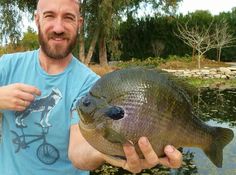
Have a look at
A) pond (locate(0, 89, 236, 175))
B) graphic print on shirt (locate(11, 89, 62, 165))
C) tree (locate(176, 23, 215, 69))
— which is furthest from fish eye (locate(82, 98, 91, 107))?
tree (locate(176, 23, 215, 69))

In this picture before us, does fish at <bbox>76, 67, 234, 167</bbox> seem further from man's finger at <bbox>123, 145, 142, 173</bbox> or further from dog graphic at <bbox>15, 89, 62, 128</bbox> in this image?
dog graphic at <bbox>15, 89, 62, 128</bbox>

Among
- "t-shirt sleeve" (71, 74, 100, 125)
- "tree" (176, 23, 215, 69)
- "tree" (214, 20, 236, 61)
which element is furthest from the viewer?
"tree" (214, 20, 236, 61)

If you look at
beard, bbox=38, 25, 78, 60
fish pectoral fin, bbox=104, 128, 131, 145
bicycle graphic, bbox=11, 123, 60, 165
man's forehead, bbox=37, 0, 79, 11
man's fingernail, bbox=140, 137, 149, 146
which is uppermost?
man's forehead, bbox=37, 0, 79, 11

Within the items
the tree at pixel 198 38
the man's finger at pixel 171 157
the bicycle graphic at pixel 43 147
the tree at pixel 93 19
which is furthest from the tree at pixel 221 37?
the man's finger at pixel 171 157

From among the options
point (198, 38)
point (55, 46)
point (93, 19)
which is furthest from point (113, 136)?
point (198, 38)

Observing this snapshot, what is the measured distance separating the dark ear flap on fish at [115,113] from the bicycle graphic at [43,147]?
948 millimetres

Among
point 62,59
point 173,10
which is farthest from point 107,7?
point 62,59

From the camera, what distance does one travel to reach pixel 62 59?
262cm

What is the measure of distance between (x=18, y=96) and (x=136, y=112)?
77 centimetres

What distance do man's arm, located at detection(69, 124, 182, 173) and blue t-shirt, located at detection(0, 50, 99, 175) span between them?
128 mm

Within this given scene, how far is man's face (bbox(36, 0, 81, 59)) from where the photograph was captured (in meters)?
2.55

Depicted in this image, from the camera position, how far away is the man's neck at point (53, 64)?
2641 mm

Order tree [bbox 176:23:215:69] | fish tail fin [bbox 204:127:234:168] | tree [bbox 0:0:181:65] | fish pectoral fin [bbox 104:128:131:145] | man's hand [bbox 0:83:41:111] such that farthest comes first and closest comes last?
tree [bbox 176:23:215:69] < tree [bbox 0:0:181:65] < man's hand [bbox 0:83:41:111] < fish tail fin [bbox 204:127:234:168] < fish pectoral fin [bbox 104:128:131:145]

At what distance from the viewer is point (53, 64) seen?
2.66 meters
